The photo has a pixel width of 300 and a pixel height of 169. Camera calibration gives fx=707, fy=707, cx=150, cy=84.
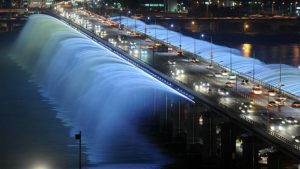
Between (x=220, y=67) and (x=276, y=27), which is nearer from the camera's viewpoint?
(x=220, y=67)

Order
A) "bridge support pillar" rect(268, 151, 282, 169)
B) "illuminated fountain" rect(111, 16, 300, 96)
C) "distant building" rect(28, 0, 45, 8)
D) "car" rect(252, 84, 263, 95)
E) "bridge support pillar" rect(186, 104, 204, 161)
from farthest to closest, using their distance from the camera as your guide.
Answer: "distant building" rect(28, 0, 45, 8) → "illuminated fountain" rect(111, 16, 300, 96) → "car" rect(252, 84, 263, 95) → "bridge support pillar" rect(186, 104, 204, 161) → "bridge support pillar" rect(268, 151, 282, 169)

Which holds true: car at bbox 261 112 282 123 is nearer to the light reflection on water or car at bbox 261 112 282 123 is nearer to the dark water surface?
the dark water surface

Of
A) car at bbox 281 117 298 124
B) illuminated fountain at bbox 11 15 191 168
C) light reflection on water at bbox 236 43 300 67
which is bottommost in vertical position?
light reflection on water at bbox 236 43 300 67

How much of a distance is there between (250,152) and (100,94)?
678 inches

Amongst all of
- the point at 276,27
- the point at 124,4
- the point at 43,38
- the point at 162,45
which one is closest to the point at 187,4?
the point at 124,4

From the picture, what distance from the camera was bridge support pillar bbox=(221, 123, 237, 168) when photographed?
28.4 metres

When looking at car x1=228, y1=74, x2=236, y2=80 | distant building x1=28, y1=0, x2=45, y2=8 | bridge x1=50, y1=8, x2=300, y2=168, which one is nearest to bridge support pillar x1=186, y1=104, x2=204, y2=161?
bridge x1=50, y1=8, x2=300, y2=168

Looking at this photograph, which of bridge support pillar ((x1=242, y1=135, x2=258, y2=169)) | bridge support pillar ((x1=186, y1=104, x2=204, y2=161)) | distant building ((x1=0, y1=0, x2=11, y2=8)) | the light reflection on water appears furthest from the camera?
distant building ((x1=0, y1=0, x2=11, y2=8))

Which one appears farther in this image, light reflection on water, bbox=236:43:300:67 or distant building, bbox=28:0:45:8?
distant building, bbox=28:0:45:8

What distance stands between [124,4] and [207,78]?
8448cm

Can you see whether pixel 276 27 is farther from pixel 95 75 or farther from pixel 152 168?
pixel 152 168

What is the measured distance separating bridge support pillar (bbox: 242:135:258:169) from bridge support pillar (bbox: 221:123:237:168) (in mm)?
2125

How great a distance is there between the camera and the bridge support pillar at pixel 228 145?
28359 mm

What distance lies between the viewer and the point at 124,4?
407ft
